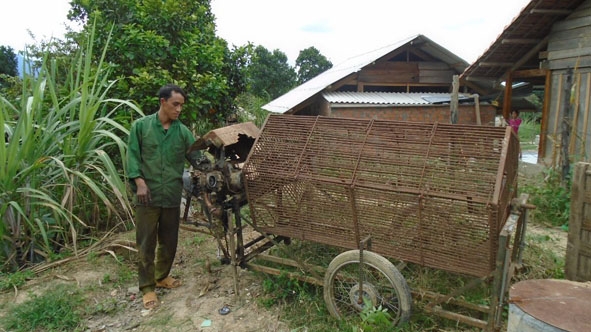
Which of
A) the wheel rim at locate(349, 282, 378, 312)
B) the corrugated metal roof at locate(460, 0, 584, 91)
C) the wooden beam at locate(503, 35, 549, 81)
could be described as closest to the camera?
the wheel rim at locate(349, 282, 378, 312)

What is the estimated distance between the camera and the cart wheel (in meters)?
2.48

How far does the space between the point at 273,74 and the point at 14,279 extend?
22.5 meters

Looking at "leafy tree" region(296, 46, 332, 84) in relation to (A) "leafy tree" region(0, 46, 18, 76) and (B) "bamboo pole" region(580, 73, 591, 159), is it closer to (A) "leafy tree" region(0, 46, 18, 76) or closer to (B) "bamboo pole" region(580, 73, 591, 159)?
(A) "leafy tree" region(0, 46, 18, 76)

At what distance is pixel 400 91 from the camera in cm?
1177

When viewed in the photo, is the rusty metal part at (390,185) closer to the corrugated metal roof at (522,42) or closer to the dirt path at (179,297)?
the dirt path at (179,297)

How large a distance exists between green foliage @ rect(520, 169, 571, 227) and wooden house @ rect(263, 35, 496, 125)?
480 cm

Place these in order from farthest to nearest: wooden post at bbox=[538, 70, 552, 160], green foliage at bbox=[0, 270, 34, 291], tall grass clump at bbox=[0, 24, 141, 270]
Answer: wooden post at bbox=[538, 70, 552, 160], tall grass clump at bbox=[0, 24, 141, 270], green foliage at bbox=[0, 270, 34, 291]

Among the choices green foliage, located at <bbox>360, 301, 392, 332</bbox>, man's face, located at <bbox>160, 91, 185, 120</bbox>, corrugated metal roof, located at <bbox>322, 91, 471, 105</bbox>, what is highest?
corrugated metal roof, located at <bbox>322, 91, 471, 105</bbox>

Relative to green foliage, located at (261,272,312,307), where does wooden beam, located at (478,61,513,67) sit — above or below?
above

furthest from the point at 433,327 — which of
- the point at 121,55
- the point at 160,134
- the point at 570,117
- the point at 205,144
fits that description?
the point at 121,55

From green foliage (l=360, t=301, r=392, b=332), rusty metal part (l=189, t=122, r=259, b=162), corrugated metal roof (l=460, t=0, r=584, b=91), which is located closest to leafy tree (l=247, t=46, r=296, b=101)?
corrugated metal roof (l=460, t=0, r=584, b=91)

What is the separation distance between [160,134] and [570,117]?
227 inches

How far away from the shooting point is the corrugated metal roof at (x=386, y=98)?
10.0m

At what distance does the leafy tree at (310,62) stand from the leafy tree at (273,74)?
2.41 meters
